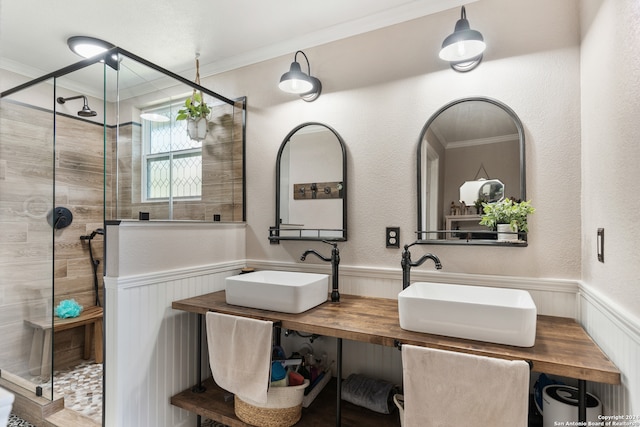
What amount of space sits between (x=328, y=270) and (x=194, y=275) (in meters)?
0.83

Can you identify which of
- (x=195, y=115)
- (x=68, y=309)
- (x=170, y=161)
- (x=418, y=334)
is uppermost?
(x=195, y=115)

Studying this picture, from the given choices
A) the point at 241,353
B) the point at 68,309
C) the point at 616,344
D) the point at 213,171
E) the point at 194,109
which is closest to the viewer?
the point at 616,344

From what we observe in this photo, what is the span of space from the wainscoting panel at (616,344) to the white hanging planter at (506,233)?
344 mm

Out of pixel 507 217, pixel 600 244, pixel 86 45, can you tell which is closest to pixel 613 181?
pixel 600 244

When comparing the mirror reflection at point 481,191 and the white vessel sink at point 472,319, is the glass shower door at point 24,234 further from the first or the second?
the mirror reflection at point 481,191

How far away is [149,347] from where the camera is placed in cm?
181

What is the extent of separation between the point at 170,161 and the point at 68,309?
1.49 metres

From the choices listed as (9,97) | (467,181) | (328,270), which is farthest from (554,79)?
(9,97)

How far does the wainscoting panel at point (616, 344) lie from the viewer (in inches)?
37.2

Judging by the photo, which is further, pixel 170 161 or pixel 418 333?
pixel 170 161

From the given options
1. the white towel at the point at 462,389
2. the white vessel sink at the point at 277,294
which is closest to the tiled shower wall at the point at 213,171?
the white vessel sink at the point at 277,294

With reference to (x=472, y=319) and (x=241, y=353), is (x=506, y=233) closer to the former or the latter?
(x=472, y=319)

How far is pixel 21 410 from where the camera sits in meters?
2.08

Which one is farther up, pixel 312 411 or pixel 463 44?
pixel 463 44
